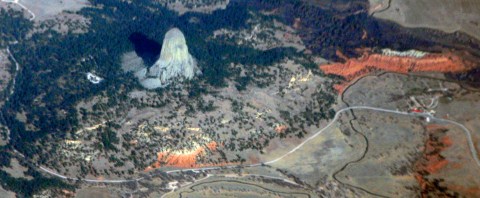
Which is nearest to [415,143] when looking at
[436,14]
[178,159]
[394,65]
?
[394,65]

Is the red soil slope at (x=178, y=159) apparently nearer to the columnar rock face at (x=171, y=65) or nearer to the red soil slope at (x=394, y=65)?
the columnar rock face at (x=171, y=65)

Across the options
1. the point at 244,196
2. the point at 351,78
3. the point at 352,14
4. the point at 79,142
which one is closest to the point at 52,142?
the point at 79,142

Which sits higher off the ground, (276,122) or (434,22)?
(434,22)

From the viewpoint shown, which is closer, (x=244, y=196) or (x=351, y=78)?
(x=244, y=196)

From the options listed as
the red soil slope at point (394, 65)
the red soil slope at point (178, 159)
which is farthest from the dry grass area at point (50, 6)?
the red soil slope at point (394, 65)

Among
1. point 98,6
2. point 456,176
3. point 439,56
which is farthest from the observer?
point 98,6

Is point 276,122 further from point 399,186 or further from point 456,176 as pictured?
point 456,176

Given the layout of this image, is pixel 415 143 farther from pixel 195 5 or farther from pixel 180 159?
pixel 195 5
